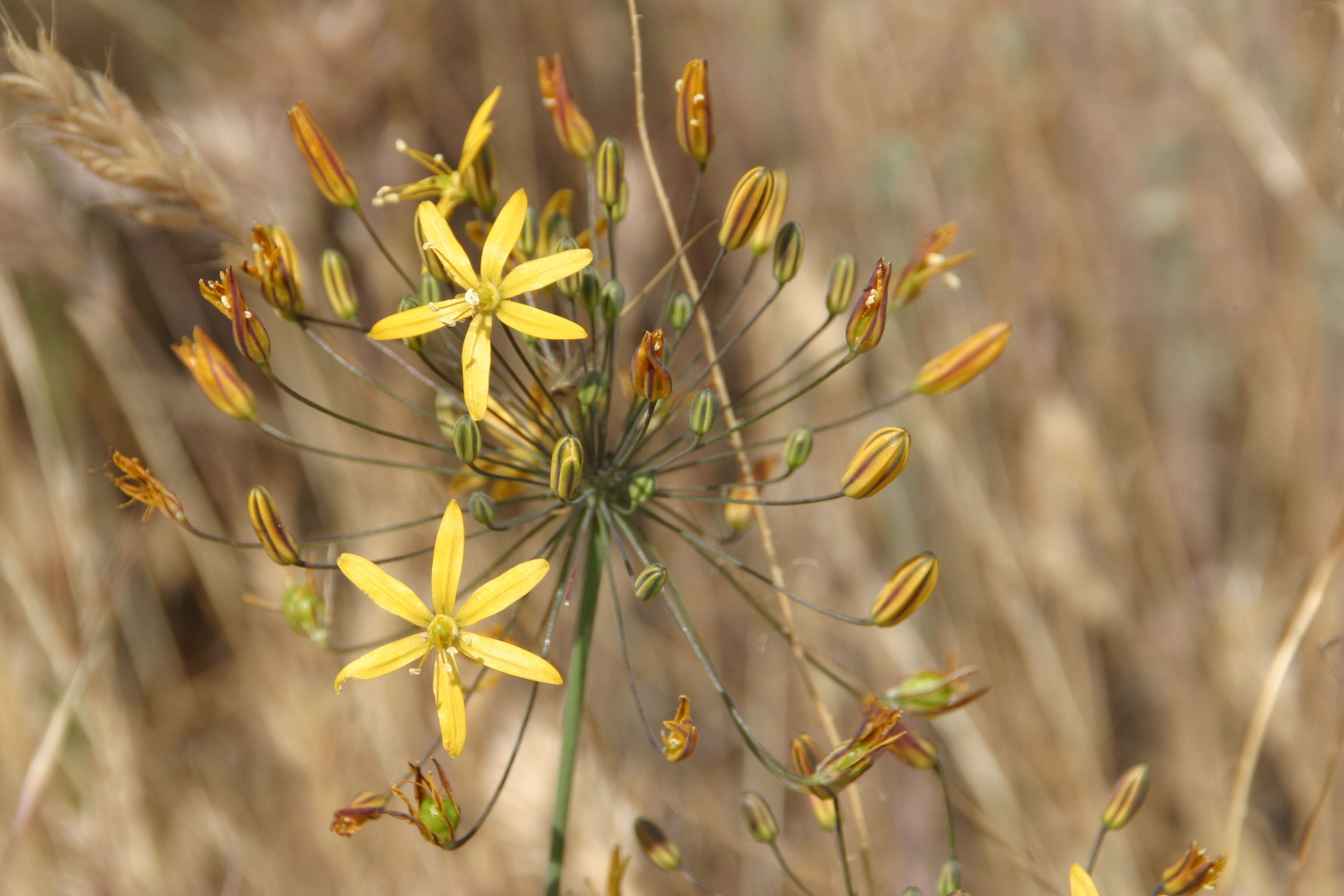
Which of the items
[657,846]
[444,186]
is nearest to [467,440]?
[444,186]

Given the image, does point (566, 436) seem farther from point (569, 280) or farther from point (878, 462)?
point (878, 462)

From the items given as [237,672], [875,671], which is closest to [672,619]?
[875,671]

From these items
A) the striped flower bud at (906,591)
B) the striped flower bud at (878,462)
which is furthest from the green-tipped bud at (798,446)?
the striped flower bud at (906,591)

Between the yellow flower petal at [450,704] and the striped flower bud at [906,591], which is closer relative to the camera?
the yellow flower petal at [450,704]

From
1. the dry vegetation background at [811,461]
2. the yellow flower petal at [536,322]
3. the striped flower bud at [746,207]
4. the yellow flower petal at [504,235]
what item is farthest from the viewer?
the dry vegetation background at [811,461]

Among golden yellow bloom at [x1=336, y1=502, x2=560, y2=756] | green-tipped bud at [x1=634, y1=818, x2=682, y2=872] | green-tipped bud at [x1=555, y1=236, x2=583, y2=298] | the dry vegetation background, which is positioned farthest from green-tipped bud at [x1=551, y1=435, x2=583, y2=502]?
the dry vegetation background

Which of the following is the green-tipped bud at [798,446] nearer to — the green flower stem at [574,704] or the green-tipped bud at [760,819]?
the green flower stem at [574,704]

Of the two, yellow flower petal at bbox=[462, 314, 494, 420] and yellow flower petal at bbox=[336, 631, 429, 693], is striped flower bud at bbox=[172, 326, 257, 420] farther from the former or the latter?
yellow flower petal at bbox=[336, 631, 429, 693]

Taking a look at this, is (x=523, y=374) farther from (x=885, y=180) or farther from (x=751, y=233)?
(x=885, y=180)
